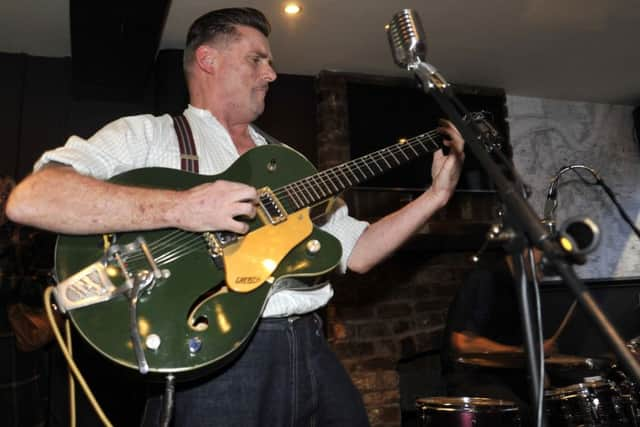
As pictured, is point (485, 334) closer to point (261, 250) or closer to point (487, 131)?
point (487, 131)

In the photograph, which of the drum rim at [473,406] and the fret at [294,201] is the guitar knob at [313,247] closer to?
the fret at [294,201]

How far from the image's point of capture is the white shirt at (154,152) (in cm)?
130

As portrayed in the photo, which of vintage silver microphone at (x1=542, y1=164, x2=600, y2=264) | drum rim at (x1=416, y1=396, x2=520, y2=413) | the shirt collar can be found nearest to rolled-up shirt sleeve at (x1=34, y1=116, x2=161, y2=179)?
the shirt collar

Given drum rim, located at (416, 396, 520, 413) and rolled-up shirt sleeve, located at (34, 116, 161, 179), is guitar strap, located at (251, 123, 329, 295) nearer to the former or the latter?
rolled-up shirt sleeve, located at (34, 116, 161, 179)

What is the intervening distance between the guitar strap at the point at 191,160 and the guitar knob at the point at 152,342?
29 centimetres

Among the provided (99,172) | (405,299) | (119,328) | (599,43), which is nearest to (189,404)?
(119,328)

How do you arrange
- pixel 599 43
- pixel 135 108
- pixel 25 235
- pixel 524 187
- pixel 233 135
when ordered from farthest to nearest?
pixel 599 43, pixel 135 108, pixel 25 235, pixel 233 135, pixel 524 187

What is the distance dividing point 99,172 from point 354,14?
2.42m

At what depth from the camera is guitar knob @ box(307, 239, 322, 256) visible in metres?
1.42

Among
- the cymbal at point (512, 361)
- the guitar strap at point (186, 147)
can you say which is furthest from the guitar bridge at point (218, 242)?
the cymbal at point (512, 361)

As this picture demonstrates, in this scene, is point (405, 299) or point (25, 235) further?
point (405, 299)

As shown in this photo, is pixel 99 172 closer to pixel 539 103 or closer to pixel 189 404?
pixel 189 404

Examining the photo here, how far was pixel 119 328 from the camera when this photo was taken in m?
1.16

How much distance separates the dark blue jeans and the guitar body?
10cm
